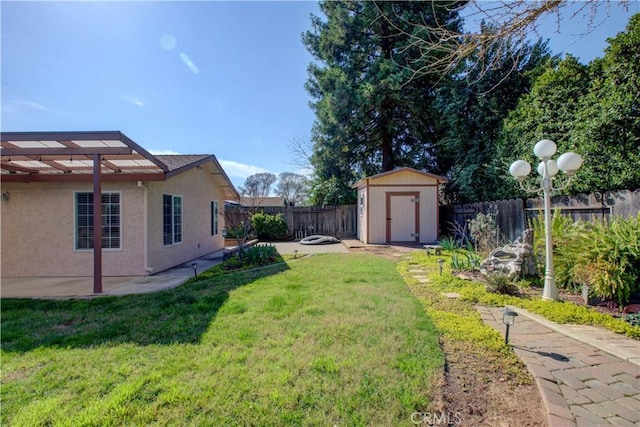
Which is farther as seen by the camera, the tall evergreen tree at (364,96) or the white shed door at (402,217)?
the tall evergreen tree at (364,96)

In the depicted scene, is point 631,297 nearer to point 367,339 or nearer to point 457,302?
point 457,302

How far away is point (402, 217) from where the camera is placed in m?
12.0

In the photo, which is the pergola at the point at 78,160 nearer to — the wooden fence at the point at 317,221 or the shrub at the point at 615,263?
the shrub at the point at 615,263

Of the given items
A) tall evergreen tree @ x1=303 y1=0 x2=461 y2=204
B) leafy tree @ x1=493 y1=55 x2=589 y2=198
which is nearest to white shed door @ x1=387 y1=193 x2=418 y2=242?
leafy tree @ x1=493 y1=55 x2=589 y2=198

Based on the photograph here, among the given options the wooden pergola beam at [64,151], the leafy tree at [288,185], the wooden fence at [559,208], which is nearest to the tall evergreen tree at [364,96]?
the wooden fence at [559,208]

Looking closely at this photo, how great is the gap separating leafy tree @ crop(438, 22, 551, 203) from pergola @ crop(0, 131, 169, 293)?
1109 cm

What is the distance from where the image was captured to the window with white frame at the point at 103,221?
6957 millimetres

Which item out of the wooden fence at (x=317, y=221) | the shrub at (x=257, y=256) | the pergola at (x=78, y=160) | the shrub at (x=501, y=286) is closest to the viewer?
the shrub at (x=501, y=286)

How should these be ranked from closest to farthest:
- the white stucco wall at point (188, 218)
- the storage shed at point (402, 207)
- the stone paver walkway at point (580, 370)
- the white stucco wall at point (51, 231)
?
the stone paver walkway at point (580, 370)
the white stucco wall at point (51, 231)
the white stucco wall at point (188, 218)
the storage shed at point (402, 207)

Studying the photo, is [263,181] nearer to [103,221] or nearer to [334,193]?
[334,193]

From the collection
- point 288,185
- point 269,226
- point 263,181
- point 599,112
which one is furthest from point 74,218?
point 263,181

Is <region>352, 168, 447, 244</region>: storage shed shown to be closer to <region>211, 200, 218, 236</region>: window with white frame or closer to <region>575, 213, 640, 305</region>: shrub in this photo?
<region>211, 200, 218, 236</region>: window with white frame

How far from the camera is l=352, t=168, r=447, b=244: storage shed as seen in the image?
11.9 m

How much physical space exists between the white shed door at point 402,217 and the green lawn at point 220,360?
7.36m
